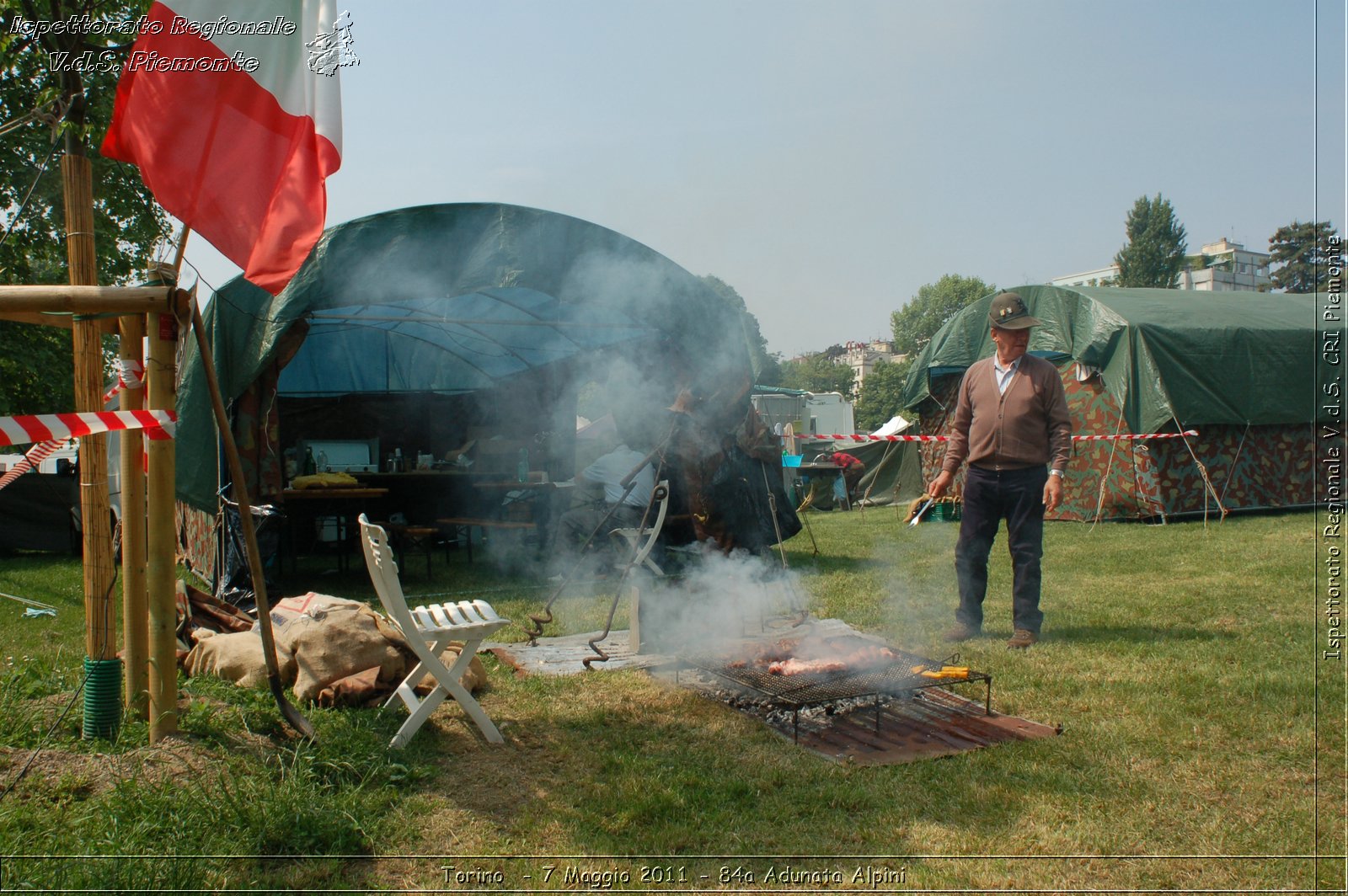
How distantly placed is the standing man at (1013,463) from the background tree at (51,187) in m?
5.36

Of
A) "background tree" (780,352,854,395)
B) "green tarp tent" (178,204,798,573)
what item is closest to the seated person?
"green tarp tent" (178,204,798,573)

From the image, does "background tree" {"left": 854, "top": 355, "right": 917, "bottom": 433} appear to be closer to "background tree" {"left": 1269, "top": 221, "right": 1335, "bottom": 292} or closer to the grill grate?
"background tree" {"left": 1269, "top": 221, "right": 1335, "bottom": 292}

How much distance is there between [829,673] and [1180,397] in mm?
10262

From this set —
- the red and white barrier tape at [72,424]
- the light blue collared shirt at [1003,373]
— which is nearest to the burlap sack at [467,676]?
the red and white barrier tape at [72,424]

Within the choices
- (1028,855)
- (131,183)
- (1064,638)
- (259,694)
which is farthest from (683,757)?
(131,183)

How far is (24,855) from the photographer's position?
105 inches

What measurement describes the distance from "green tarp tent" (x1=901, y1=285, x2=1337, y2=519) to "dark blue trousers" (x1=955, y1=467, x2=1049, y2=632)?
7767 millimetres

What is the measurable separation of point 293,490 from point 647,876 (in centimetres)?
655

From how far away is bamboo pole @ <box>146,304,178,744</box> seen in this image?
3.49 meters

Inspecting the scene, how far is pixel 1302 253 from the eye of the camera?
11.9 m

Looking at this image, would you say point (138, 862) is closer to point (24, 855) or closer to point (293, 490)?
point (24, 855)

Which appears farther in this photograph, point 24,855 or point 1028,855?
point 1028,855

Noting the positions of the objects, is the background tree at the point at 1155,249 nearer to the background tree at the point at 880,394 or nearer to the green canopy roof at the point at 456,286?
the background tree at the point at 880,394

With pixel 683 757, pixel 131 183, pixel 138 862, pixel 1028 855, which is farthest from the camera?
pixel 131 183
